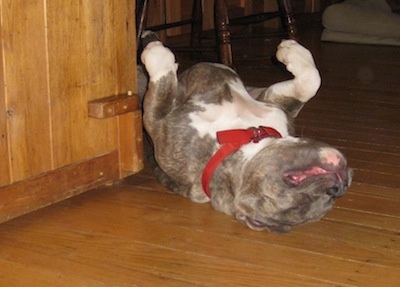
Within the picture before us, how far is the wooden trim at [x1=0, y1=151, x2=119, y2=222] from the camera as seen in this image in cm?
185

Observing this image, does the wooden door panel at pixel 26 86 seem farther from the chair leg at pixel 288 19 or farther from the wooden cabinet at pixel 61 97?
the chair leg at pixel 288 19

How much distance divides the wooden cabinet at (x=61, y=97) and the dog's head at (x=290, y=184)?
0.49 metres

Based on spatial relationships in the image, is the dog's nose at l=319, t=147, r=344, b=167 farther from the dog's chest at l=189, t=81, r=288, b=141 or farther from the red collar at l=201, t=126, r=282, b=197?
the dog's chest at l=189, t=81, r=288, b=141

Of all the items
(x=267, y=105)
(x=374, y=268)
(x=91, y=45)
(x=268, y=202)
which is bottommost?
(x=374, y=268)

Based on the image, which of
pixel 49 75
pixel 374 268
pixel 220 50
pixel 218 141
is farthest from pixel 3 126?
pixel 220 50

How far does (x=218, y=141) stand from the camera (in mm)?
1907

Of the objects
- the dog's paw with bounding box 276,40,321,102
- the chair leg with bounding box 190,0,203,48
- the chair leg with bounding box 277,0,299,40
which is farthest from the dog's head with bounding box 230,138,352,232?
the chair leg with bounding box 190,0,203,48

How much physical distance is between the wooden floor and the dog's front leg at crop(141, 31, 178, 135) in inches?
8.8

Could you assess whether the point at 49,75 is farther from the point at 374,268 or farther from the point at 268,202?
the point at 374,268

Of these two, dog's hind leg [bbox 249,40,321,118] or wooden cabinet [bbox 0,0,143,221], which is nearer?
wooden cabinet [bbox 0,0,143,221]

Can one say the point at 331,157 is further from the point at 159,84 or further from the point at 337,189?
the point at 159,84

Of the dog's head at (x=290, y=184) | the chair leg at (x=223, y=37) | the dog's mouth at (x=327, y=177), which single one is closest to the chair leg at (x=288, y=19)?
the chair leg at (x=223, y=37)

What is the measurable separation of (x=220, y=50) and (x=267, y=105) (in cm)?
129

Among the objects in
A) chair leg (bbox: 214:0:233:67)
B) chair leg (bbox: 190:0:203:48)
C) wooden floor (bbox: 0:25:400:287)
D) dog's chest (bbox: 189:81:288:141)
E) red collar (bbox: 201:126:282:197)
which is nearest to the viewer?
wooden floor (bbox: 0:25:400:287)
